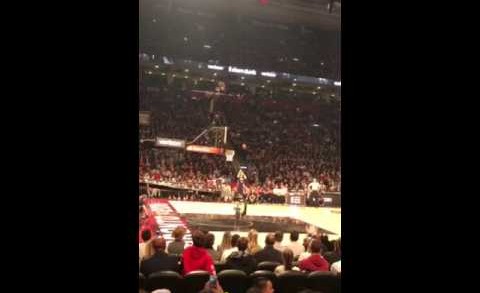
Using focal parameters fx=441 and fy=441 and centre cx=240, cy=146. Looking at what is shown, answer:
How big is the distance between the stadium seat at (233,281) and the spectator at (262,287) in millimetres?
88

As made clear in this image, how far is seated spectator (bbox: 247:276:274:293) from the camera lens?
8.93 ft

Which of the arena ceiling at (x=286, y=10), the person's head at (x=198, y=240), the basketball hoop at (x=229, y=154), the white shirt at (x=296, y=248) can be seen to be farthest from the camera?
the basketball hoop at (x=229, y=154)

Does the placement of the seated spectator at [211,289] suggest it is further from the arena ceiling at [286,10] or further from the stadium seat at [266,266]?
the arena ceiling at [286,10]

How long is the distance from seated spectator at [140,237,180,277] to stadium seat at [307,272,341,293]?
0.91 meters

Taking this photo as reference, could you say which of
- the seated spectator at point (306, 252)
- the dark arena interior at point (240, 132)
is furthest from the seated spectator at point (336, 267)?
the seated spectator at point (306, 252)

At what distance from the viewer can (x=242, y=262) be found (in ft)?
10.4

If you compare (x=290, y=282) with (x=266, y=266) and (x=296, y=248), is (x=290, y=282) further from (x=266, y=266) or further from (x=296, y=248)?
(x=296, y=248)

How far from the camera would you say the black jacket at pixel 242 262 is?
10.2ft

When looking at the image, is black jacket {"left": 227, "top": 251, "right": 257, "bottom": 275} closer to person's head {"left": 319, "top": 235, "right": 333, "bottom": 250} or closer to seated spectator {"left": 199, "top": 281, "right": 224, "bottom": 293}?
seated spectator {"left": 199, "top": 281, "right": 224, "bottom": 293}
